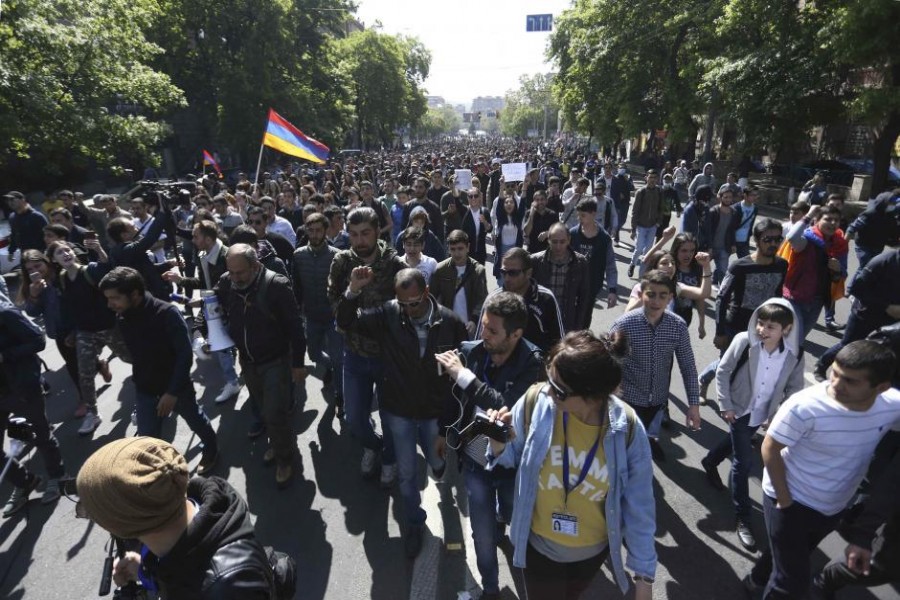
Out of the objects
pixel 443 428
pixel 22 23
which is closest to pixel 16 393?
pixel 443 428

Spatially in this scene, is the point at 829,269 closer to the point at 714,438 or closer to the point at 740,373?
the point at 714,438

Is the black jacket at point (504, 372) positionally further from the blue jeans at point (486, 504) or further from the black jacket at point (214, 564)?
the black jacket at point (214, 564)

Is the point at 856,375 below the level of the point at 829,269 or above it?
above

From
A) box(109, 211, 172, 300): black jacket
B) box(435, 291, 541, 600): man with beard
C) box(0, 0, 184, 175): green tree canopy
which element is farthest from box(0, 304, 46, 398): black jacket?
box(0, 0, 184, 175): green tree canopy

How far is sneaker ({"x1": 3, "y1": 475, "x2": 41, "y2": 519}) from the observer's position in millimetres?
3834

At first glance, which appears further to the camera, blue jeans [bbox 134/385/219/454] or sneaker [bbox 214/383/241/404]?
sneaker [bbox 214/383/241/404]

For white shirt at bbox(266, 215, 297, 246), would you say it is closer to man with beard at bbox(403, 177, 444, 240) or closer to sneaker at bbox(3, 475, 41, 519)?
man with beard at bbox(403, 177, 444, 240)

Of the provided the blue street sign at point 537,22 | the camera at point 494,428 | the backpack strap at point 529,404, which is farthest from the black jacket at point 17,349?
the blue street sign at point 537,22

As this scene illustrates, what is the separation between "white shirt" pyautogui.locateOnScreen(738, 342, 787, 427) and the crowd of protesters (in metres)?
0.01

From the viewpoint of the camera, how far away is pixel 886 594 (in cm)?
300

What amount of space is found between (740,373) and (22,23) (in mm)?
15807

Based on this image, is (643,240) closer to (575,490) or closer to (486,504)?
(486,504)

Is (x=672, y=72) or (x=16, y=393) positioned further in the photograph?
(x=672, y=72)

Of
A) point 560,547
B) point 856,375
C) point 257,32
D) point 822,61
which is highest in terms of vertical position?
point 257,32
